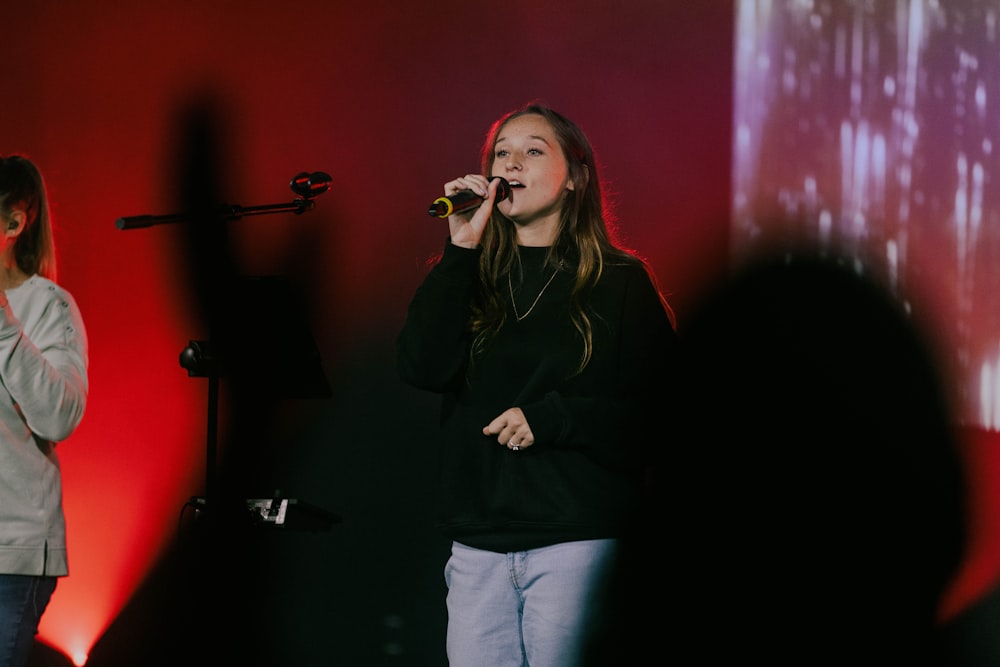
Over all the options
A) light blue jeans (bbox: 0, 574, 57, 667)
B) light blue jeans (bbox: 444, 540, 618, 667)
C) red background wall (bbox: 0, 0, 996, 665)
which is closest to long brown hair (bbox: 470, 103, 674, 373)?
light blue jeans (bbox: 444, 540, 618, 667)

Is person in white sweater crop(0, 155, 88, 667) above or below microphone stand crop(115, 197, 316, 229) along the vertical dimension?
below

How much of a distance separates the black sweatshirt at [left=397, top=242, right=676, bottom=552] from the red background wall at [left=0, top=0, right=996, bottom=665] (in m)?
0.74

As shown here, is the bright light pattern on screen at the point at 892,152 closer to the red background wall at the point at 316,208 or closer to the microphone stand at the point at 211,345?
the red background wall at the point at 316,208

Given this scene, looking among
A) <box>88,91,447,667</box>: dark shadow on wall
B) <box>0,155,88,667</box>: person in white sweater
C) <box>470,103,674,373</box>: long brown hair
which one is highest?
<box>470,103,674,373</box>: long brown hair

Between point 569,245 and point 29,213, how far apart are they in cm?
115

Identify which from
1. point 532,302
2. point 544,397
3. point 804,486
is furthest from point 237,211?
point 804,486

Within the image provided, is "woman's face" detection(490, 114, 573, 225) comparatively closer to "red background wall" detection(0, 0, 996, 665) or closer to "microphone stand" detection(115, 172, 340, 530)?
"microphone stand" detection(115, 172, 340, 530)

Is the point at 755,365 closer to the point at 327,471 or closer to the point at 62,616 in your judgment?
the point at 327,471

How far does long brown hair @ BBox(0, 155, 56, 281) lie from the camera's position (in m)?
2.12

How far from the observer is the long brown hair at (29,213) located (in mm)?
2121

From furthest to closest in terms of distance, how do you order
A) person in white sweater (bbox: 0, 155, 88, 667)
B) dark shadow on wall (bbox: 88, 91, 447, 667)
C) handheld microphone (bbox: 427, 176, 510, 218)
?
1. dark shadow on wall (bbox: 88, 91, 447, 667)
2. person in white sweater (bbox: 0, 155, 88, 667)
3. handheld microphone (bbox: 427, 176, 510, 218)

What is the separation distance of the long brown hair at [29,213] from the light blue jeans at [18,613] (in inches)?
25.4

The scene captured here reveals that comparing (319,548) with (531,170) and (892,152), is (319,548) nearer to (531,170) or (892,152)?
(531,170)

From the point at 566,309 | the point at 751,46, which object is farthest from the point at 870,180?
the point at 566,309
